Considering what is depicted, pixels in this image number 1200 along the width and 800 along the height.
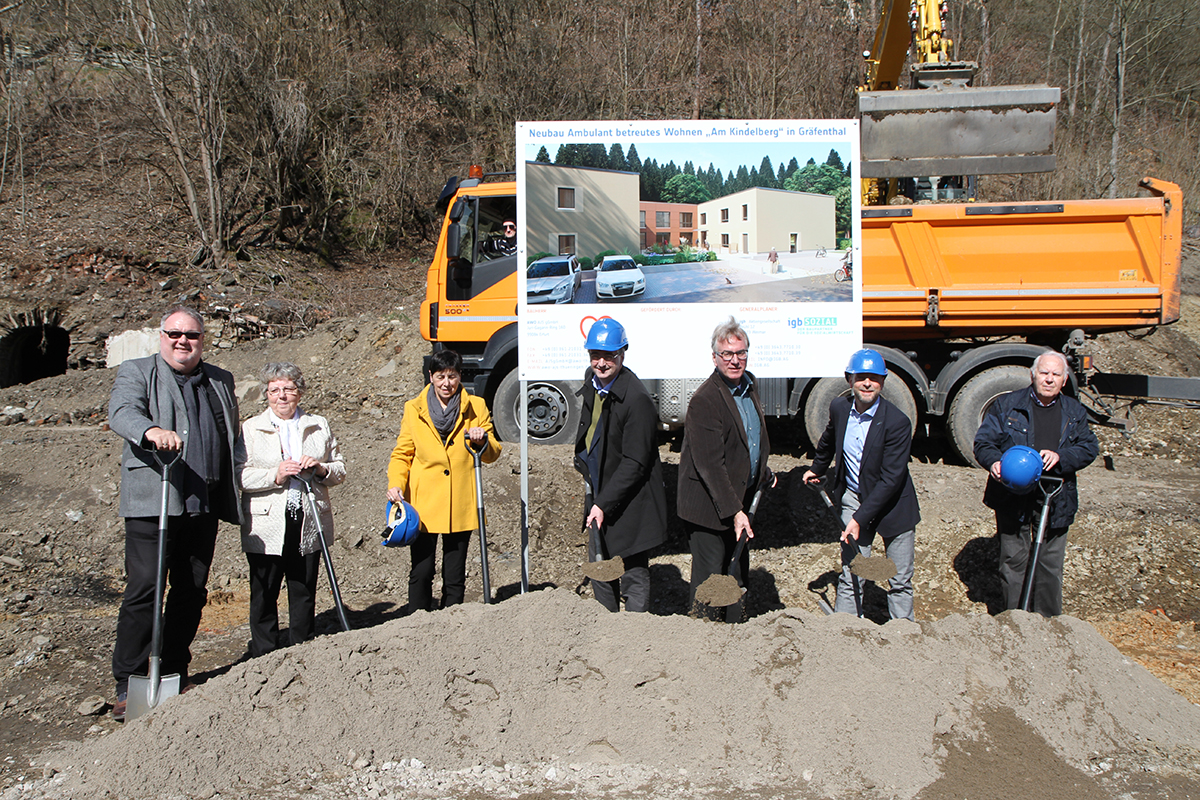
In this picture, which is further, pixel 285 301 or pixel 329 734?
pixel 285 301

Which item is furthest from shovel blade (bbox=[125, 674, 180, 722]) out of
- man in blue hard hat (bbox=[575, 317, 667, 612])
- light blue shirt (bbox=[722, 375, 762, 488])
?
light blue shirt (bbox=[722, 375, 762, 488])

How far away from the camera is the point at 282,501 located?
3.89 m

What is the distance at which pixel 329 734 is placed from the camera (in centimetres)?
317

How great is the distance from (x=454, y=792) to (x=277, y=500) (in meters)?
1.74

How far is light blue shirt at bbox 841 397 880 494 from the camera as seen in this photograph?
4.15 metres

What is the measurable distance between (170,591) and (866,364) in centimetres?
370

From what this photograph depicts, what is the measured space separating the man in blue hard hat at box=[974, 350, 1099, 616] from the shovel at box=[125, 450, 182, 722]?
407 centimetres

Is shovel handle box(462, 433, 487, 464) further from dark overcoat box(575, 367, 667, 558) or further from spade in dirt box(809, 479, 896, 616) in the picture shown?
spade in dirt box(809, 479, 896, 616)

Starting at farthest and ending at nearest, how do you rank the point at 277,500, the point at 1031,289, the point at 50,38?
the point at 50,38 → the point at 1031,289 → the point at 277,500

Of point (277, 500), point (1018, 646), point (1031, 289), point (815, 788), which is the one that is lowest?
point (815, 788)

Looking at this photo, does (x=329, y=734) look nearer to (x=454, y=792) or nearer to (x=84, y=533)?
(x=454, y=792)

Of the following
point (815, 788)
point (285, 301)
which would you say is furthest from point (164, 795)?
point (285, 301)

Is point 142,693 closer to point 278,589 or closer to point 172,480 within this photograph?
point 278,589

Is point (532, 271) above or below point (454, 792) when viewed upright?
above
